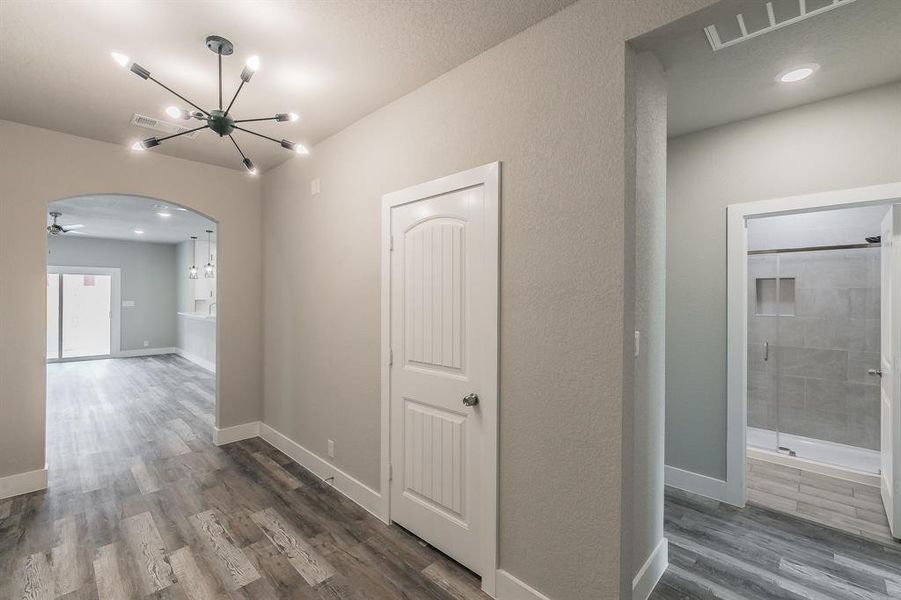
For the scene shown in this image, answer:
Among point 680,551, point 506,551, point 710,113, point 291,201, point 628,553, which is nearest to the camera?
point 628,553

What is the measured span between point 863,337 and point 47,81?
6.80 metres

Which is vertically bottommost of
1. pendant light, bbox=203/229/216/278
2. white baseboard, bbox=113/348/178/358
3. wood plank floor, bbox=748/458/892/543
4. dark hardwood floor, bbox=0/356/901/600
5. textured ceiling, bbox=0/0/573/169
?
wood plank floor, bbox=748/458/892/543

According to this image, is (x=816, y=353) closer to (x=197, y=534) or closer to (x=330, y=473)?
(x=330, y=473)

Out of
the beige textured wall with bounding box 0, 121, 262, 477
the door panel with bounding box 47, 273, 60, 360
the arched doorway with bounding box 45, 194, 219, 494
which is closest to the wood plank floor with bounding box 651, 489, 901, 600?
the arched doorway with bounding box 45, 194, 219, 494

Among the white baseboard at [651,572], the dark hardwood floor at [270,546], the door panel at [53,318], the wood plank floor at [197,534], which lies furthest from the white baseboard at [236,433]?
the door panel at [53,318]

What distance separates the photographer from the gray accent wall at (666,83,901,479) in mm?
2439

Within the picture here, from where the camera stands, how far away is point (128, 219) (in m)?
6.98

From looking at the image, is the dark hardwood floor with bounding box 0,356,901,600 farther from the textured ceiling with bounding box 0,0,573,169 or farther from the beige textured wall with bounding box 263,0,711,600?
the textured ceiling with bounding box 0,0,573,169

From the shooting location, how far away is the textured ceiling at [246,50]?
5.98ft

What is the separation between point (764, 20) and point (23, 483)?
544cm

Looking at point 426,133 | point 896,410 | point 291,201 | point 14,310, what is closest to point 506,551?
point 426,133

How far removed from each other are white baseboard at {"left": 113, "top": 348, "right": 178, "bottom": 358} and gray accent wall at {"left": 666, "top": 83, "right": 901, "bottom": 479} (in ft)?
37.1

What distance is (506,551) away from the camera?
1972mm

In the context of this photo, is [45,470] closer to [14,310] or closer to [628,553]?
[14,310]
